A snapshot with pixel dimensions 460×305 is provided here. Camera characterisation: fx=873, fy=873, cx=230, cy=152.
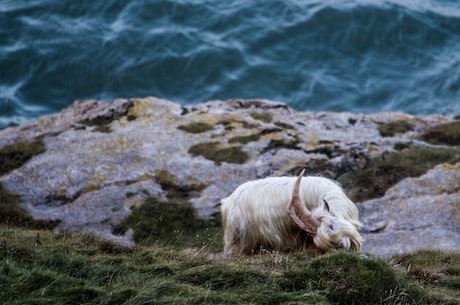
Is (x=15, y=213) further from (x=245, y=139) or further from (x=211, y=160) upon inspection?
(x=245, y=139)

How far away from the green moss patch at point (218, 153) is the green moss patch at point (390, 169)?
211 centimetres

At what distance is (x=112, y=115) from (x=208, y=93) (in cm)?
1569

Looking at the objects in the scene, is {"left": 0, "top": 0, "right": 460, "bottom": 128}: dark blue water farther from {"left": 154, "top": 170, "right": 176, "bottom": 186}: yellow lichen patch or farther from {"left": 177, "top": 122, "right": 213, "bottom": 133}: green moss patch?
{"left": 154, "top": 170, "right": 176, "bottom": 186}: yellow lichen patch

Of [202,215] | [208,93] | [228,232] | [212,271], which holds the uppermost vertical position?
[212,271]

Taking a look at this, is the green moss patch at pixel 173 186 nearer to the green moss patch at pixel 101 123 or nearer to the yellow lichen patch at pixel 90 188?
the yellow lichen patch at pixel 90 188

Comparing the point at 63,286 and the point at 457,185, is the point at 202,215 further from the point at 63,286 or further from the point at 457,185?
the point at 63,286

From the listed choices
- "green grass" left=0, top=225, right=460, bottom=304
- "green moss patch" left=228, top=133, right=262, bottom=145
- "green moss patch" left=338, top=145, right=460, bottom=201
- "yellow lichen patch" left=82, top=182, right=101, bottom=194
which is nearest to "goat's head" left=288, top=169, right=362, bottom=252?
"green grass" left=0, top=225, right=460, bottom=304

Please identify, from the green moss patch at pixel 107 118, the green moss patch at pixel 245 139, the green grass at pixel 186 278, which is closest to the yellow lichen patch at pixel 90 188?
the green moss patch at pixel 107 118

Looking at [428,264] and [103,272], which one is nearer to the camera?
[103,272]

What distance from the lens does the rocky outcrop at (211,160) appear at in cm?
1525

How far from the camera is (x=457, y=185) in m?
15.7

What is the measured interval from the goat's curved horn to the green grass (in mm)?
1383

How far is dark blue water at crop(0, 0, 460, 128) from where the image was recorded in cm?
3503

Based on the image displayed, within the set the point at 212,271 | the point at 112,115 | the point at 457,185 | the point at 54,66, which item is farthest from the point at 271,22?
the point at 212,271
